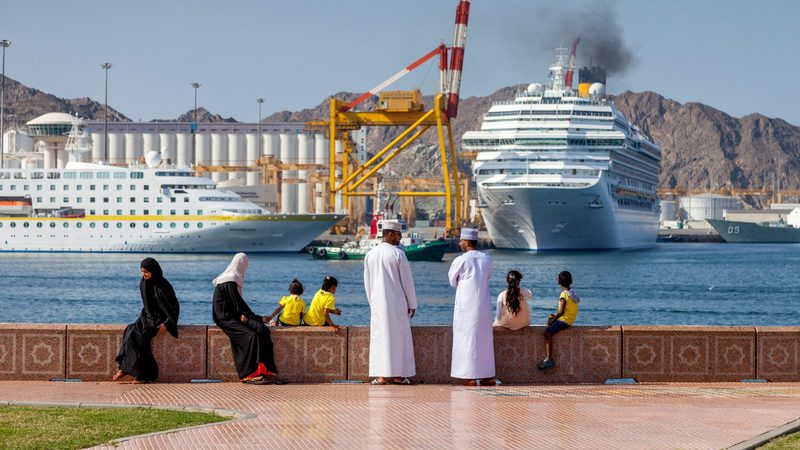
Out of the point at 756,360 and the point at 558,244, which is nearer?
the point at 756,360

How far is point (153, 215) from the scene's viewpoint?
8544cm

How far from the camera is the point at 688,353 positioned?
12648mm

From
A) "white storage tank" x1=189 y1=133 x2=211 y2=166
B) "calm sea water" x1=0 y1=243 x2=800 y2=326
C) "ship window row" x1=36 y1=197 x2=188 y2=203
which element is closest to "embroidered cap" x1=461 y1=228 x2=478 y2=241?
"calm sea water" x1=0 y1=243 x2=800 y2=326

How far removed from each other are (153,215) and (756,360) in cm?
7517

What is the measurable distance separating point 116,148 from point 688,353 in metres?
130

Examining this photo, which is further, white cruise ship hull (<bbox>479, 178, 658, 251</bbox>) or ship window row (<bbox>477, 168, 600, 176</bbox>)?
ship window row (<bbox>477, 168, 600, 176</bbox>)

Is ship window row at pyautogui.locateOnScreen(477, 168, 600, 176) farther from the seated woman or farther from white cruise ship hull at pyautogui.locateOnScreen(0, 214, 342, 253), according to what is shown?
the seated woman

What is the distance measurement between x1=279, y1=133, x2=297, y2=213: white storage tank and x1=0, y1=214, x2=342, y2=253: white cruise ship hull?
1642 inches

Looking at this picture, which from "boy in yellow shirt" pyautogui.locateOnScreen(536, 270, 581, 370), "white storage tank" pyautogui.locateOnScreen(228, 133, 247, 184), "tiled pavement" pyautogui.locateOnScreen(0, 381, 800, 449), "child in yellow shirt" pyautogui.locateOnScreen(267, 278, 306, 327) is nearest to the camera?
"tiled pavement" pyautogui.locateOnScreen(0, 381, 800, 449)

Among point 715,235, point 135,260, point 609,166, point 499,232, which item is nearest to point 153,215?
point 135,260

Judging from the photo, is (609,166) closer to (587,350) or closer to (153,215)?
(153,215)

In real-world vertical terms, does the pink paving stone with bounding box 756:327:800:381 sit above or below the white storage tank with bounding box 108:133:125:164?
below

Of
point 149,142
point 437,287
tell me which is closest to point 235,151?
point 149,142

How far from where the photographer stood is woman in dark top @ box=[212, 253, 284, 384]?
12.1 m
